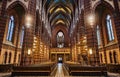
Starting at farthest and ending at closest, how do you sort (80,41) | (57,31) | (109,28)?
1. (57,31)
2. (109,28)
3. (80,41)

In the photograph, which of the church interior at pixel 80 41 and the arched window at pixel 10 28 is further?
the arched window at pixel 10 28

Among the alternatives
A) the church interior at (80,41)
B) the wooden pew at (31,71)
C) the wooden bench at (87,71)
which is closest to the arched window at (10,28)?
the church interior at (80,41)

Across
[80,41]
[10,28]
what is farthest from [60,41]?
[10,28]

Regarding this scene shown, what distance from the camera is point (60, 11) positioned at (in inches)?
1581

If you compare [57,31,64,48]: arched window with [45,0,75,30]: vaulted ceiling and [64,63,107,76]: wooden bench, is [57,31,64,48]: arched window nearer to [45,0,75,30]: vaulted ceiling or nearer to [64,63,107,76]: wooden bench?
[45,0,75,30]: vaulted ceiling

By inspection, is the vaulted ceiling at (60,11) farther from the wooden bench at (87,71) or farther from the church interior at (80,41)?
the wooden bench at (87,71)

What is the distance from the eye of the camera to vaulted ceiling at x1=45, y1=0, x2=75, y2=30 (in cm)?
3062

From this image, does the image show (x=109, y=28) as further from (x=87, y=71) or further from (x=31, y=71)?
(x=31, y=71)

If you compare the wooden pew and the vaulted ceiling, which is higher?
the vaulted ceiling

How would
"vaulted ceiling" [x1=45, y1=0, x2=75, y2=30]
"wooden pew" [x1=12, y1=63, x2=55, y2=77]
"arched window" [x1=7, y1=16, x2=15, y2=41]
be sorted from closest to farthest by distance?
"wooden pew" [x1=12, y1=63, x2=55, y2=77], "arched window" [x1=7, y1=16, x2=15, y2=41], "vaulted ceiling" [x1=45, y1=0, x2=75, y2=30]

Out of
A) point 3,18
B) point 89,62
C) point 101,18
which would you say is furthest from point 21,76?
point 101,18

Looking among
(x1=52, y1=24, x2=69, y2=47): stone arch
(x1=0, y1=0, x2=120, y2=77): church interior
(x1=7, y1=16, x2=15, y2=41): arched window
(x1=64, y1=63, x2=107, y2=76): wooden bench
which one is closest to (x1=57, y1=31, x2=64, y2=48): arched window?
(x1=52, y1=24, x2=69, y2=47): stone arch

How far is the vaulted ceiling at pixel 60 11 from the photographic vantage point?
30616mm

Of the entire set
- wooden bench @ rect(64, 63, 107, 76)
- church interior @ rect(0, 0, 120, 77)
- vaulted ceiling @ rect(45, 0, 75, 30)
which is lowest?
wooden bench @ rect(64, 63, 107, 76)
